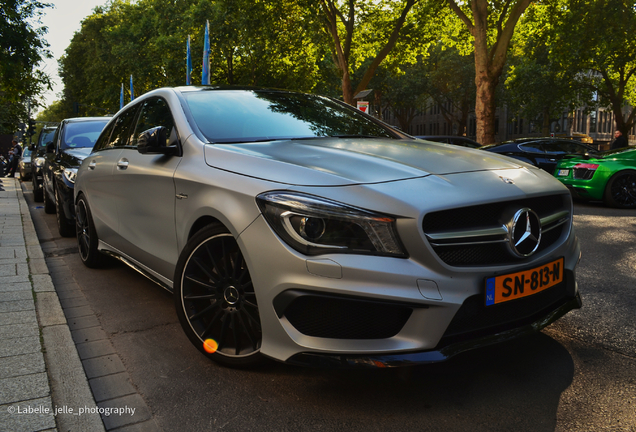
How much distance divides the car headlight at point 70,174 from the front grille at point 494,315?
599 centimetres

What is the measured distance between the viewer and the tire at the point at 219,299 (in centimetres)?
293

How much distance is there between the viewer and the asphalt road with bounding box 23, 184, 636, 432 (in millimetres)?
2574

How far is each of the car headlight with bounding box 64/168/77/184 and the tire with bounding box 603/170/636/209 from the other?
8.94 meters

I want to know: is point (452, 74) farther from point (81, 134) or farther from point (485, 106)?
point (81, 134)

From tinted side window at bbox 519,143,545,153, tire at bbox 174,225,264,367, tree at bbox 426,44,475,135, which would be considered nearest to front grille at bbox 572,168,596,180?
tinted side window at bbox 519,143,545,153

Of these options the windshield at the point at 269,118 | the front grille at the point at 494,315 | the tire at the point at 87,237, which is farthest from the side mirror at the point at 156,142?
the tire at the point at 87,237

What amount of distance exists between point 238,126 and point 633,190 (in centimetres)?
920

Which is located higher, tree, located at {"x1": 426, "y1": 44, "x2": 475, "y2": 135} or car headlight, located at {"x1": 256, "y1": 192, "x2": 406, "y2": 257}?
tree, located at {"x1": 426, "y1": 44, "x2": 475, "y2": 135}

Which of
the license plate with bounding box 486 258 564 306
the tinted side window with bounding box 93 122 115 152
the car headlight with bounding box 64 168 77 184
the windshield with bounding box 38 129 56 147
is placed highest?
the tinted side window with bounding box 93 122 115 152

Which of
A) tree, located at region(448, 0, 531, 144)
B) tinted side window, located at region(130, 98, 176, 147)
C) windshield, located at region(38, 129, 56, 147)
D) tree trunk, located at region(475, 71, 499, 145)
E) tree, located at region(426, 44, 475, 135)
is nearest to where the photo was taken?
tinted side window, located at region(130, 98, 176, 147)

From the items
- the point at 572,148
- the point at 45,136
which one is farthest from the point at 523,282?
the point at 45,136

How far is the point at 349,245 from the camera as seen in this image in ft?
8.27

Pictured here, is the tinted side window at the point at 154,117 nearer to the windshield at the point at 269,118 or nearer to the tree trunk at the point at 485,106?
the windshield at the point at 269,118

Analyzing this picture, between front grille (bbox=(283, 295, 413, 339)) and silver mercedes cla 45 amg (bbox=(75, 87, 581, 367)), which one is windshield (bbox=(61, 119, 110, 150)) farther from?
front grille (bbox=(283, 295, 413, 339))
